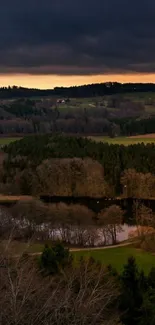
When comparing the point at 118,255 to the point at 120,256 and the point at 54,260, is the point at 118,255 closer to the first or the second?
the point at 120,256

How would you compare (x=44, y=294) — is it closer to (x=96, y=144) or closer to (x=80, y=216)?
(x=80, y=216)

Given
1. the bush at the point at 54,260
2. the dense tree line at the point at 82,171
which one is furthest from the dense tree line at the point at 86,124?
the bush at the point at 54,260

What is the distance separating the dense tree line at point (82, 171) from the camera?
81.8 meters

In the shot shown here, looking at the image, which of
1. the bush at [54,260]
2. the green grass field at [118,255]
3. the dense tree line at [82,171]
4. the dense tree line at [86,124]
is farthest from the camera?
the dense tree line at [86,124]

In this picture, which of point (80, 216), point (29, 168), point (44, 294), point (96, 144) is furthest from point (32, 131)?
point (44, 294)

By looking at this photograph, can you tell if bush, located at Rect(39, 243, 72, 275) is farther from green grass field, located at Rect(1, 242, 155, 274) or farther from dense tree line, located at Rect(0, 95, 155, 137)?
dense tree line, located at Rect(0, 95, 155, 137)

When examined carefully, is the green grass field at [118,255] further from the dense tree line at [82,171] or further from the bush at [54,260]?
the dense tree line at [82,171]

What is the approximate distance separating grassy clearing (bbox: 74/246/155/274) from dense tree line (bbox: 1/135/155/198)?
111ft

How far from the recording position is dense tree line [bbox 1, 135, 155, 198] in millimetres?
81750

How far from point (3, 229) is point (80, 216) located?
950 centimetres

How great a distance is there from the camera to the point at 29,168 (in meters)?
89.3

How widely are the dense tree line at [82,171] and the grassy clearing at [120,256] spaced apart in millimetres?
33705

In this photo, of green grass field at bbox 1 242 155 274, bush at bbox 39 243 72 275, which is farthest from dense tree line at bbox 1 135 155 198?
bush at bbox 39 243 72 275

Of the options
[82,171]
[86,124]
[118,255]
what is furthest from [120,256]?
[86,124]
